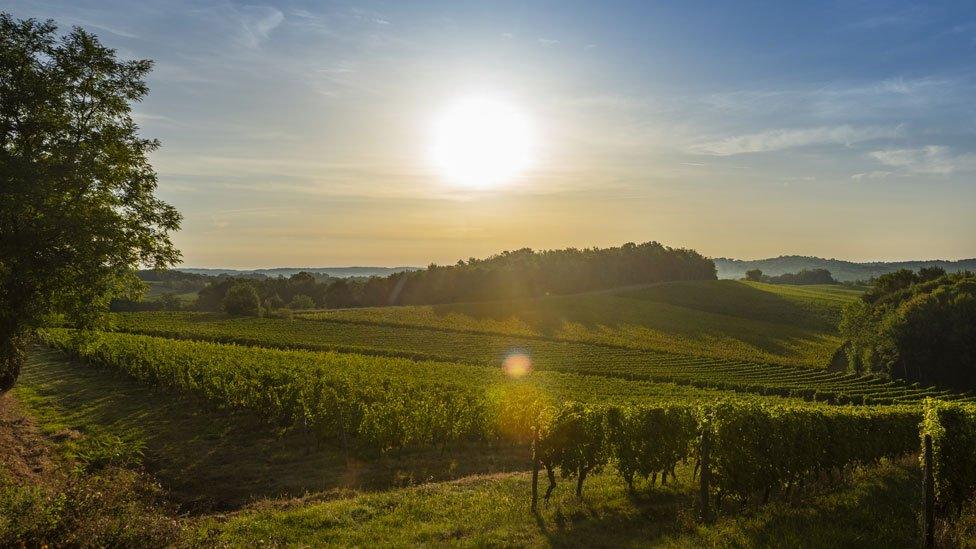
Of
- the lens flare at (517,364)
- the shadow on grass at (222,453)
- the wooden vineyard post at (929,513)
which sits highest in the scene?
the wooden vineyard post at (929,513)

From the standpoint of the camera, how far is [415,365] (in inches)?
2124

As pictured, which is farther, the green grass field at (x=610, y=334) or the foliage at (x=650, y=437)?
the green grass field at (x=610, y=334)

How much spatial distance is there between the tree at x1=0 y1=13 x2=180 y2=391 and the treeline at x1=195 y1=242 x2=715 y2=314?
88.3 metres

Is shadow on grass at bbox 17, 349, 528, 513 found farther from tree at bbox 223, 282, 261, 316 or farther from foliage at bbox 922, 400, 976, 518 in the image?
tree at bbox 223, 282, 261, 316

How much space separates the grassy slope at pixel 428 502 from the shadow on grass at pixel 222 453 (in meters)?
0.09

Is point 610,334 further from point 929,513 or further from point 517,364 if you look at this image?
point 929,513

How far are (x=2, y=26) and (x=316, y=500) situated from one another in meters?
23.9

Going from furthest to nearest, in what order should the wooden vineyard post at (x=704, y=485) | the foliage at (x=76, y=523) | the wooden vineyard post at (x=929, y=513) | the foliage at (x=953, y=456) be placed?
1. the wooden vineyard post at (x=704, y=485)
2. the foliage at (x=953, y=456)
3. the wooden vineyard post at (x=929, y=513)
4. the foliage at (x=76, y=523)

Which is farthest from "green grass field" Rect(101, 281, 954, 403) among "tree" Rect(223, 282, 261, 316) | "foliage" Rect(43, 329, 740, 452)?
"foliage" Rect(43, 329, 740, 452)

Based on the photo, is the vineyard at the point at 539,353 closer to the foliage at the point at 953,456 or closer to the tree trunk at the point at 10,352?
the tree trunk at the point at 10,352

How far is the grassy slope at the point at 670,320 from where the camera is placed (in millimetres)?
84125

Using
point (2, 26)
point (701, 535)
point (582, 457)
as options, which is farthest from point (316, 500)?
point (2, 26)

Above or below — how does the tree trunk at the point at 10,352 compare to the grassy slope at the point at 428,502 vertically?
above

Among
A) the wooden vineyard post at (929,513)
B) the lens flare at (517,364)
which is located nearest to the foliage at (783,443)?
the wooden vineyard post at (929,513)
